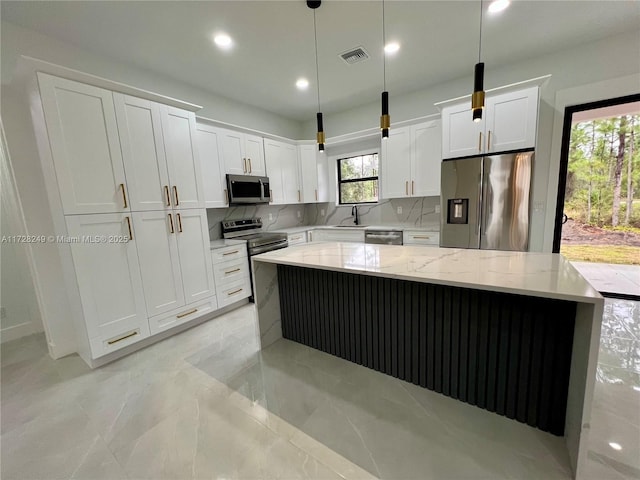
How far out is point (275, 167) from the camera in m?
4.05

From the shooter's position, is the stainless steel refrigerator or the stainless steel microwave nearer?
the stainless steel refrigerator

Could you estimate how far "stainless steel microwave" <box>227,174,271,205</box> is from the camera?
3416mm

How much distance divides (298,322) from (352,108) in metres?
3.57

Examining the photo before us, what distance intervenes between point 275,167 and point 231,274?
1.81 metres

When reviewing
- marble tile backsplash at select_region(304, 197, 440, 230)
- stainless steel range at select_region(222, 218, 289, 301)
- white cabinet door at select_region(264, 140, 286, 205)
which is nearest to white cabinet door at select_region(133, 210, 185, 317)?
stainless steel range at select_region(222, 218, 289, 301)

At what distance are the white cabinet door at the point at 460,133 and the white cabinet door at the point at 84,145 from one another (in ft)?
11.1

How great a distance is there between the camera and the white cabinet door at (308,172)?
445 centimetres

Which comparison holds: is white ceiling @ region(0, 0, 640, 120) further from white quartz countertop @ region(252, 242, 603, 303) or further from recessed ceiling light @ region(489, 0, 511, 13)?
white quartz countertop @ region(252, 242, 603, 303)

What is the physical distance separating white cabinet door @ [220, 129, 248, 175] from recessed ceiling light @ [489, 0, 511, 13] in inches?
114

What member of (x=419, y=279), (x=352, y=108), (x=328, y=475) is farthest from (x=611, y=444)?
(x=352, y=108)

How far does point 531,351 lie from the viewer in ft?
4.58

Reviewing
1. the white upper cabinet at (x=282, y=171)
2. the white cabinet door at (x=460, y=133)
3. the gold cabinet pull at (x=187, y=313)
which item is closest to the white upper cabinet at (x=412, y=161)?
the white cabinet door at (x=460, y=133)

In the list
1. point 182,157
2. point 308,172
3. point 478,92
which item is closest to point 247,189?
point 182,157

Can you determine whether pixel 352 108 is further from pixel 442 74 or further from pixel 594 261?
pixel 594 261
